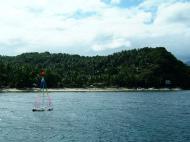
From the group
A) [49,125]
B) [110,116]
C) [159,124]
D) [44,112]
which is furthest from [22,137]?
[44,112]

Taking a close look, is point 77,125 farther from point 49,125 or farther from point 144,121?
point 144,121

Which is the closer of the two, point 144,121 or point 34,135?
point 34,135

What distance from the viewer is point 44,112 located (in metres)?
146

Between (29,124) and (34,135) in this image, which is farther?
(29,124)

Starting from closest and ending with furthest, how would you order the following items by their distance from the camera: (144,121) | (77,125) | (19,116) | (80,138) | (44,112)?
(80,138) → (77,125) → (144,121) → (19,116) → (44,112)

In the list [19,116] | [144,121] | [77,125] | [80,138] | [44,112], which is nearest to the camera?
A: [80,138]

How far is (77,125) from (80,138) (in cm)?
2105

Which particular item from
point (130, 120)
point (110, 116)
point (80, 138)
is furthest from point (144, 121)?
point (80, 138)

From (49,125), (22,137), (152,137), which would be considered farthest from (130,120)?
(22,137)

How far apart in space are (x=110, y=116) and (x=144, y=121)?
16358 mm

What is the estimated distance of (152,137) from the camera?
8850 cm

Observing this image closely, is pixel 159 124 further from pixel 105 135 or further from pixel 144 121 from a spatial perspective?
pixel 105 135

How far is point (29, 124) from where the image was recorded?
368ft

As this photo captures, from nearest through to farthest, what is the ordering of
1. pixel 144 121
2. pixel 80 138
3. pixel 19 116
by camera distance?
1. pixel 80 138
2. pixel 144 121
3. pixel 19 116
